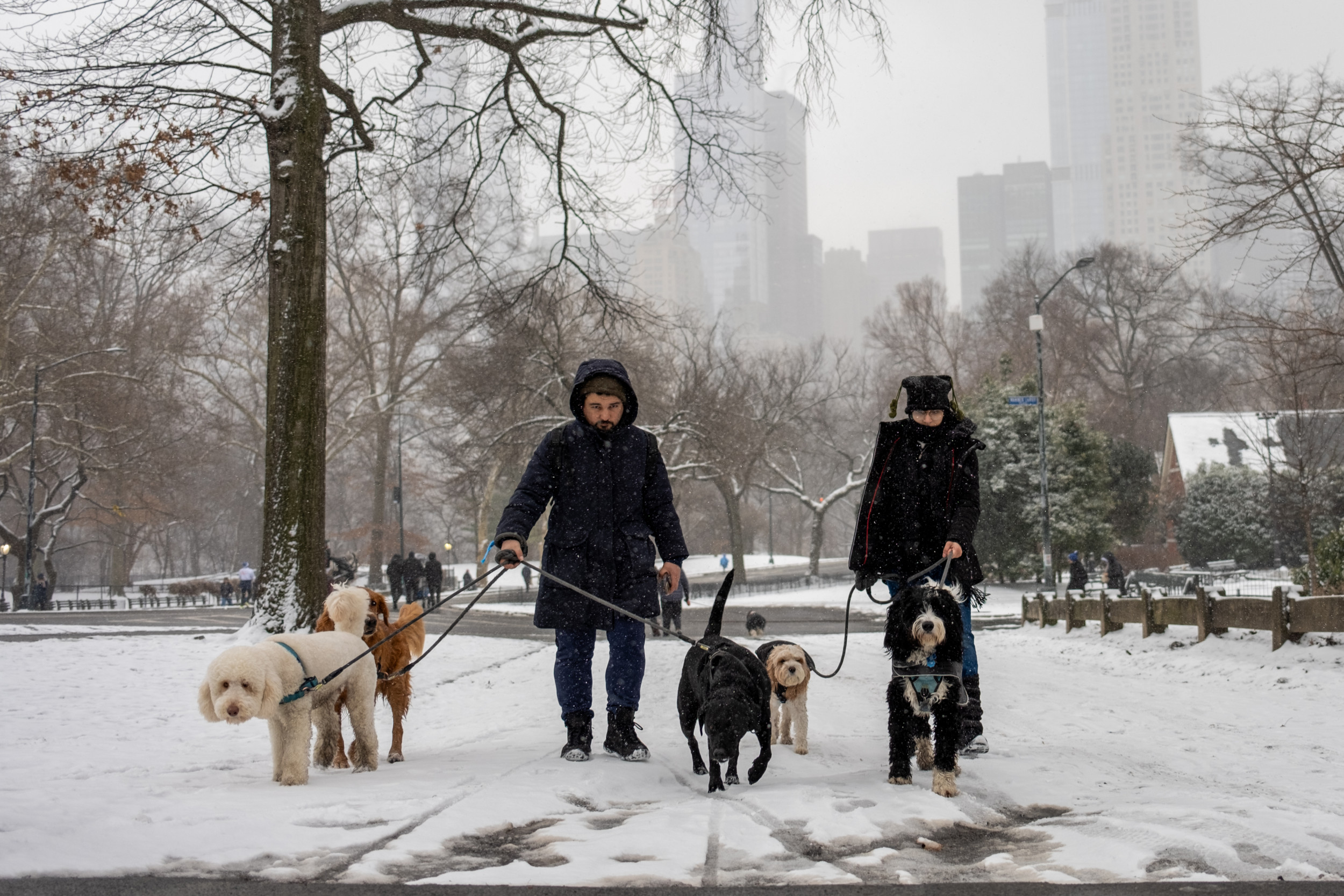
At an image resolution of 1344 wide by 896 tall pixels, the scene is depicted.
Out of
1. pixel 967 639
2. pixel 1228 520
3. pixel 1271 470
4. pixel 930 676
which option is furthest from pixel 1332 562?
pixel 1228 520

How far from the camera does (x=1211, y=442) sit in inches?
1740

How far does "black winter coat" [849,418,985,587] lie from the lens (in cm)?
525

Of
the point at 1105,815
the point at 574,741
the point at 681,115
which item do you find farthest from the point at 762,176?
the point at 1105,815

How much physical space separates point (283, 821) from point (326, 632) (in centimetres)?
160

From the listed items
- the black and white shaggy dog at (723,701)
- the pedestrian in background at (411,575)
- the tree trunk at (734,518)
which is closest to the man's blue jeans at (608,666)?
the black and white shaggy dog at (723,701)

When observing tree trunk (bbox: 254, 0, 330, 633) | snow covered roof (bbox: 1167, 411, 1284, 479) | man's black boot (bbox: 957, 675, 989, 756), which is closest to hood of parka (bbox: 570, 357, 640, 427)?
man's black boot (bbox: 957, 675, 989, 756)

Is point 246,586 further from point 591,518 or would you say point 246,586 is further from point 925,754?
point 925,754

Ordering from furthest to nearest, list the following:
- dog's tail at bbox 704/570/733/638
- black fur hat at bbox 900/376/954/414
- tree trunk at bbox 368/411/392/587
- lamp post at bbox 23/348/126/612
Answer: tree trunk at bbox 368/411/392/587
lamp post at bbox 23/348/126/612
black fur hat at bbox 900/376/954/414
dog's tail at bbox 704/570/733/638

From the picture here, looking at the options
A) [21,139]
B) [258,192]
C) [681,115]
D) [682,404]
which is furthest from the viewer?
[682,404]

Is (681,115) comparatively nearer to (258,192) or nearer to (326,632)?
(258,192)

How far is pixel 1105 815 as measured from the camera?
12.6ft

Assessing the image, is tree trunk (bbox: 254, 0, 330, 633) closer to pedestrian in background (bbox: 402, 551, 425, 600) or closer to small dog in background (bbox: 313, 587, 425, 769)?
small dog in background (bbox: 313, 587, 425, 769)

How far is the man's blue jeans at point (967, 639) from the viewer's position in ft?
17.1

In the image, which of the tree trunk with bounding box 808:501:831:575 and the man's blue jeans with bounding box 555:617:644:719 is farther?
the tree trunk with bounding box 808:501:831:575
